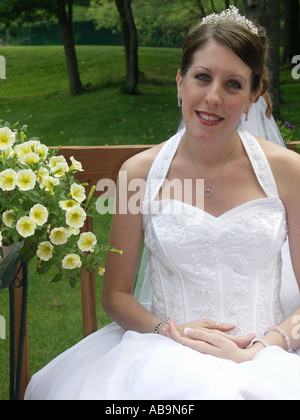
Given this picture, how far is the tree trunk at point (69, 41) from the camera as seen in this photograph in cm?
1408

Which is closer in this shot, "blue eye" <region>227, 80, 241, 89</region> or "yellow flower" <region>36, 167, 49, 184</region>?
"yellow flower" <region>36, 167, 49, 184</region>

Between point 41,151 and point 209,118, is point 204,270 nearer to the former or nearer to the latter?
point 209,118

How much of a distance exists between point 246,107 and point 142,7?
1837 centimetres

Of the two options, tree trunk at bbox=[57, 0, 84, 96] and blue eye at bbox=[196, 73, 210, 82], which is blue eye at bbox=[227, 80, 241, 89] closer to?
blue eye at bbox=[196, 73, 210, 82]

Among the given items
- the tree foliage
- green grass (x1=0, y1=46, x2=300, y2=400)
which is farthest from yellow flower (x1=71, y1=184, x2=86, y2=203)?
the tree foliage

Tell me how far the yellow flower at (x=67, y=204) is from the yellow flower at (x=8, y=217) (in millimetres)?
143

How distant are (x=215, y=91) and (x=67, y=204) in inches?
34.7

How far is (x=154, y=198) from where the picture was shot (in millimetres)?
2539

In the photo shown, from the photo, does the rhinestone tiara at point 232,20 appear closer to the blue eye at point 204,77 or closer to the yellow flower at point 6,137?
the blue eye at point 204,77

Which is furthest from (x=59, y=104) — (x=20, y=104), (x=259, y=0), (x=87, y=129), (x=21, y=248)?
(x=21, y=248)

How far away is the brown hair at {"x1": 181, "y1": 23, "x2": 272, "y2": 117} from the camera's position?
236cm

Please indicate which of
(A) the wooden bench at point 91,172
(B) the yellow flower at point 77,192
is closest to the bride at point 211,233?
(A) the wooden bench at point 91,172

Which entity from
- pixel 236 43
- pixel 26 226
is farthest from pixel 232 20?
pixel 26 226

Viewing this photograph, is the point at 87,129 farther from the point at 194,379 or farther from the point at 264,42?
the point at 194,379
